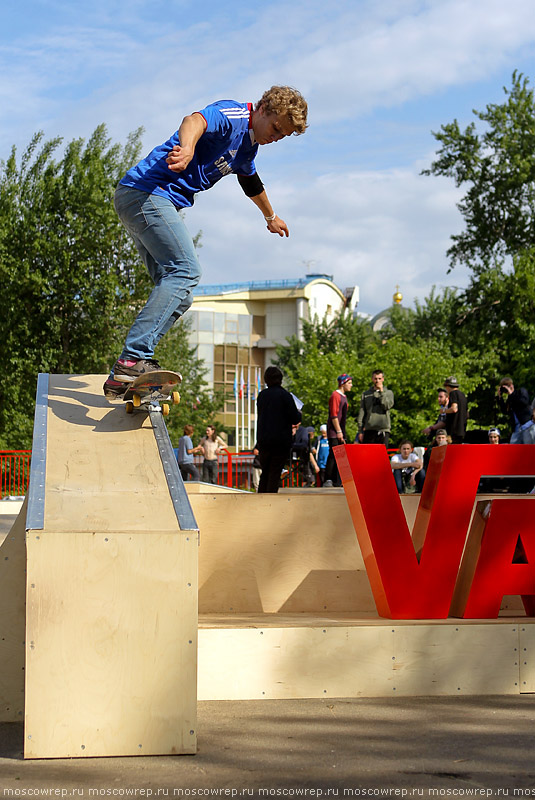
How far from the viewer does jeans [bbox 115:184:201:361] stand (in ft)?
16.5

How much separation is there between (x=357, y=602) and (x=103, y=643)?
102 inches

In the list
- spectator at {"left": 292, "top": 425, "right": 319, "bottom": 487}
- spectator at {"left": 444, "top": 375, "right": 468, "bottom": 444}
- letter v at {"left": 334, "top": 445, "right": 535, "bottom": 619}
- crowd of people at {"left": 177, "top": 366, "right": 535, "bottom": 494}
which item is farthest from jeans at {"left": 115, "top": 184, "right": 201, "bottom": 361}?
spectator at {"left": 292, "top": 425, "right": 319, "bottom": 487}

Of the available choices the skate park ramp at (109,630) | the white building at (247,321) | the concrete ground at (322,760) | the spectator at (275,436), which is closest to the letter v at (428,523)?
the concrete ground at (322,760)

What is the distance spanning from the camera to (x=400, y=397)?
141 feet

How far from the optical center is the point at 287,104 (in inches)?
196

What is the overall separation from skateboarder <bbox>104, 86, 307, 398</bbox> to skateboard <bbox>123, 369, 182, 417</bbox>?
66mm

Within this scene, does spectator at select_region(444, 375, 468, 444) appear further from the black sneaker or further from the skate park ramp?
the skate park ramp

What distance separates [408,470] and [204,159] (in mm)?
10293

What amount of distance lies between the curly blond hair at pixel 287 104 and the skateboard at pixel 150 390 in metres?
1.70

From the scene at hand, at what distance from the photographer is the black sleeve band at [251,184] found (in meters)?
5.72

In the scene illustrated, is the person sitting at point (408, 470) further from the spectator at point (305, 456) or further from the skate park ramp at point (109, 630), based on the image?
the skate park ramp at point (109, 630)

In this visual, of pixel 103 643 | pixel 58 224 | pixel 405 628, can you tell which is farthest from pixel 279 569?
pixel 58 224

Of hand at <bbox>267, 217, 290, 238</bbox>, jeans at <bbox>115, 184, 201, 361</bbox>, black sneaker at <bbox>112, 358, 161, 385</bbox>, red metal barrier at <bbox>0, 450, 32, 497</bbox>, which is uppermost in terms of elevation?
hand at <bbox>267, 217, 290, 238</bbox>

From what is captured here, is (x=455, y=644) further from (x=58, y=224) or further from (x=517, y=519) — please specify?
(x=58, y=224)
